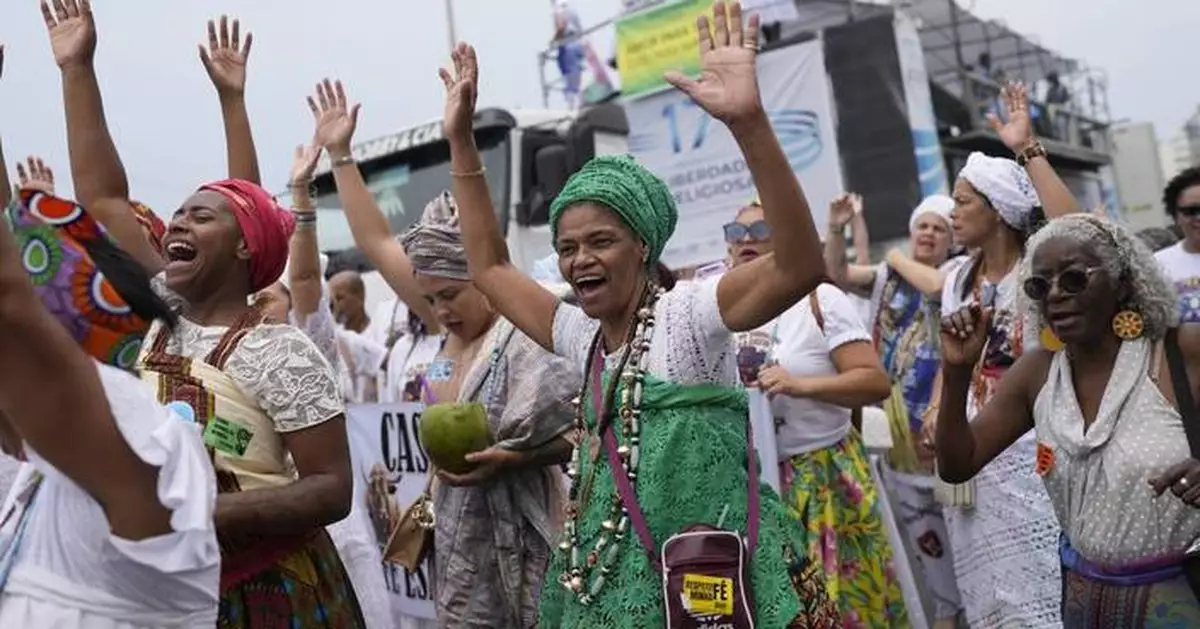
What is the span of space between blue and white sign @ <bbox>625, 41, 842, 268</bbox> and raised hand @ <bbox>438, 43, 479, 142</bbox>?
739 cm

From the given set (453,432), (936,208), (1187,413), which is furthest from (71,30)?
(936,208)

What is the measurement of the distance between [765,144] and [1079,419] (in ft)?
4.30

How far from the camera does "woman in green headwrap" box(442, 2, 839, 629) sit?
2.82m

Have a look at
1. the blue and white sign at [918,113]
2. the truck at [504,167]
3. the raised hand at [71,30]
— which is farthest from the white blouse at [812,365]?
the blue and white sign at [918,113]

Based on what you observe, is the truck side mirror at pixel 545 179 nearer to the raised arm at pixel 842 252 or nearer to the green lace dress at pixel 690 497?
the raised arm at pixel 842 252

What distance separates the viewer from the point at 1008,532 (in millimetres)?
4918

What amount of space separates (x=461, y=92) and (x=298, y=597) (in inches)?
56.5

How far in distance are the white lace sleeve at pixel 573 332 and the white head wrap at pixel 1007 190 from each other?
7.87 ft

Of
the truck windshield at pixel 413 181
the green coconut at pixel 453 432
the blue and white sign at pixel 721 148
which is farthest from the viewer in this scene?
the blue and white sign at pixel 721 148

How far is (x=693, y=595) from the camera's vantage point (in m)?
2.83

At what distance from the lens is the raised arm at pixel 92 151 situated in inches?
137

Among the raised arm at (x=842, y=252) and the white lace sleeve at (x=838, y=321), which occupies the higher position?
the raised arm at (x=842, y=252)

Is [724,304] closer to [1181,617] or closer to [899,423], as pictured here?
[1181,617]

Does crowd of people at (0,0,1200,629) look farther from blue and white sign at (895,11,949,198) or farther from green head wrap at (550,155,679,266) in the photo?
blue and white sign at (895,11,949,198)
